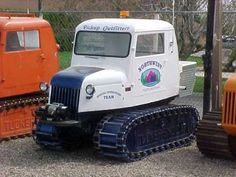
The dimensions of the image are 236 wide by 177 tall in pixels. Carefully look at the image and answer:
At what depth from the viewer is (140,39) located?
902 centimetres

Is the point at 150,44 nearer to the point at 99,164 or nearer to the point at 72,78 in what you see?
the point at 72,78

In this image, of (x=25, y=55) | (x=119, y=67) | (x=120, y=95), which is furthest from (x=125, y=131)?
(x=25, y=55)

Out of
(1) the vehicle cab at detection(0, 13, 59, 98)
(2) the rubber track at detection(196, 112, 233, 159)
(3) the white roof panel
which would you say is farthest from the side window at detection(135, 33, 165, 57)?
(1) the vehicle cab at detection(0, 13, 59, 98)

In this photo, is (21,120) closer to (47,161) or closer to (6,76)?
(6,76)

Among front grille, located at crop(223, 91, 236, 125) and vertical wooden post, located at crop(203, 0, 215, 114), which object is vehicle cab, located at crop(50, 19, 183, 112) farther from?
front grille, located at crop(223, 91, 236, 125)

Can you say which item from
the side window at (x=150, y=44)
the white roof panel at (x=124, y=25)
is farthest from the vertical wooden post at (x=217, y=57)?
the side window at (x=150, y=44)

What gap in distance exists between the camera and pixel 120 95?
872 centimetres

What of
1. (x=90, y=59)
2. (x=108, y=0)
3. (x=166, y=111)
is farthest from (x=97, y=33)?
(x=108, y=0)

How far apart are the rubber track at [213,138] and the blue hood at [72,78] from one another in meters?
1.63

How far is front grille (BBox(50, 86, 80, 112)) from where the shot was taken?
8.41 m

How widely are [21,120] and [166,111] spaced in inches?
98.7

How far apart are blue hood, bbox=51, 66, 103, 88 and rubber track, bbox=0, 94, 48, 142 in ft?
4.67

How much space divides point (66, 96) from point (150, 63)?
134 centimetres

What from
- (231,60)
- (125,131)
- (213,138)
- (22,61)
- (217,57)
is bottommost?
(231,60)
